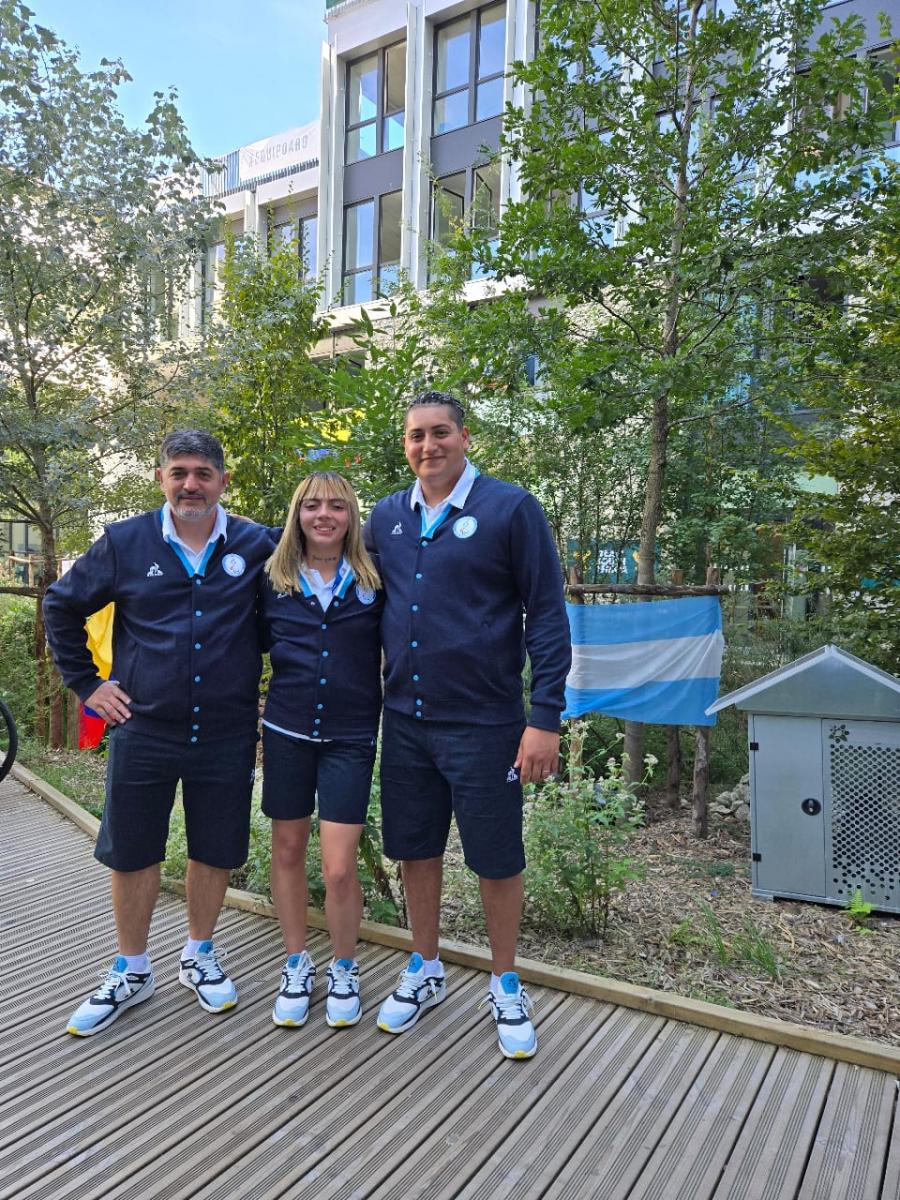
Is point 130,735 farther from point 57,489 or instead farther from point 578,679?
point 57,489

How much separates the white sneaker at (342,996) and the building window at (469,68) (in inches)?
613

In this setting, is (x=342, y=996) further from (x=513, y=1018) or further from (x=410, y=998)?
(x=513, y=1018)

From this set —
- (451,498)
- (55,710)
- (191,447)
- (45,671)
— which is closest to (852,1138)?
(451,498)

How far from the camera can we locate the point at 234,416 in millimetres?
6578

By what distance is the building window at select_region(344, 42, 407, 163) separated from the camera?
54.7ft

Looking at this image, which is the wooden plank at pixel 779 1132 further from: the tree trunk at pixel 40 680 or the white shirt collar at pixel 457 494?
the tree trunk at pixel 40 680

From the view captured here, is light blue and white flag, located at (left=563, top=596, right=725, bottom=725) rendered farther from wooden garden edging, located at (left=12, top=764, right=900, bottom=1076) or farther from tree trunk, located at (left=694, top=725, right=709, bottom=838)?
wooden garden edging, located at (left=12, top=764, right=900, bottom=1076)

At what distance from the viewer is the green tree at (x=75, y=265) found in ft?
20.4

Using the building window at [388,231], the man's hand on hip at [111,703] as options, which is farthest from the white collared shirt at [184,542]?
the building window at [388,231]

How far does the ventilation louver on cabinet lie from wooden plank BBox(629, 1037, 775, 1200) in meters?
1.77

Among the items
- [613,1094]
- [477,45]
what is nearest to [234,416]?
[613,1094]

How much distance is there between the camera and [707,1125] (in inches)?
87.6

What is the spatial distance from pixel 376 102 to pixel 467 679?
17503mm

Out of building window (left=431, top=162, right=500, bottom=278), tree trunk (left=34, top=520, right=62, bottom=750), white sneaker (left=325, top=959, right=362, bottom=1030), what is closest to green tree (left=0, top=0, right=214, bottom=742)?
tree trunk (left=34, top=520, right=62, bottom=750)
